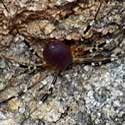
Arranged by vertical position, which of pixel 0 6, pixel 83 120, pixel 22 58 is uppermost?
pixel 0 6

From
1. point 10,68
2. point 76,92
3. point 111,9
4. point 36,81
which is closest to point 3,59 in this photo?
point 10,68

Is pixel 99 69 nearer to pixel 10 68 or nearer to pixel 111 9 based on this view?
pixel 111 9

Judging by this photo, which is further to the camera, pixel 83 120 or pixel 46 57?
pixel 46 57
